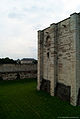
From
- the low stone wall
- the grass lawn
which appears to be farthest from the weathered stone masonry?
the low stone wall

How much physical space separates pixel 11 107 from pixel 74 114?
527 cm

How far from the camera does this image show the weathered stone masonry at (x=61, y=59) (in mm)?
12594

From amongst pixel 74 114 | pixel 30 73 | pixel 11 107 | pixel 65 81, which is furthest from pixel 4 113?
pixel 30 73

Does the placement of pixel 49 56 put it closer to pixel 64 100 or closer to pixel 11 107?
pixel 64 100

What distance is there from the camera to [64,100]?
1394 cm

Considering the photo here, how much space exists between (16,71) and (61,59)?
600 inches

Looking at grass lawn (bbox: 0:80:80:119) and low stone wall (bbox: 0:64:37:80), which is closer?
grass lawn (bbox: 0:80:80:119)

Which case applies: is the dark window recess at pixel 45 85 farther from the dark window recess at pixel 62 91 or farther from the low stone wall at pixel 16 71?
the low stone wall at pixel 16 71

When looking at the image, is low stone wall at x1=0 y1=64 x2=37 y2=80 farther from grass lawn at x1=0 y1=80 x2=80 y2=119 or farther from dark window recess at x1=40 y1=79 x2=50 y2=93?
grass lawn at x1=0 y1=80 x2=80 y2=119

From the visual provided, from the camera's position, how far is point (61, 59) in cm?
1524

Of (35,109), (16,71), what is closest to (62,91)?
(35,109)

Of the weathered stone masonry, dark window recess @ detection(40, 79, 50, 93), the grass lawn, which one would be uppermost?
the weathered stone masonry

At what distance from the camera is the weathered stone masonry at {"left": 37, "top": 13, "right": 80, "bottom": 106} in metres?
12.6

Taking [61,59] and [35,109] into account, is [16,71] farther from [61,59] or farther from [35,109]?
[35,109]
